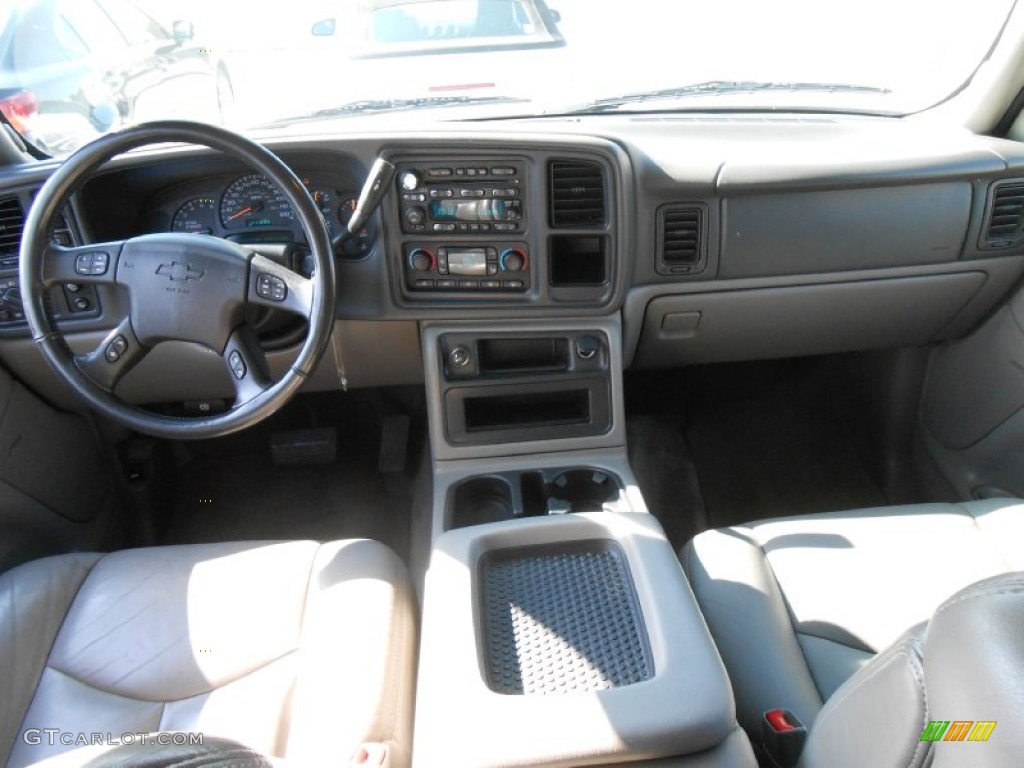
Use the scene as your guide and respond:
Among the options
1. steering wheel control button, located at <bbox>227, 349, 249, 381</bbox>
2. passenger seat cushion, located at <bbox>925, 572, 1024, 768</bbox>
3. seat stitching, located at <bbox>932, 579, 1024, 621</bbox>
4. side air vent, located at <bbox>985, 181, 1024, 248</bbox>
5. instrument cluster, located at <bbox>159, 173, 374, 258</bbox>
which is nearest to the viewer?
passenger seat cushion, located at <bbox>925, 572, 1024, 768</bbox>

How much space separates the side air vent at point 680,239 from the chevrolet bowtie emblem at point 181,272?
3.28 ft

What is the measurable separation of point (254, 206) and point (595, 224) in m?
0.78

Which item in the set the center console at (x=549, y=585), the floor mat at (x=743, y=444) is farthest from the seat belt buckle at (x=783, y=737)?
the floor mat at (x=743, y=444)

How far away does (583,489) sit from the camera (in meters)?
1.84

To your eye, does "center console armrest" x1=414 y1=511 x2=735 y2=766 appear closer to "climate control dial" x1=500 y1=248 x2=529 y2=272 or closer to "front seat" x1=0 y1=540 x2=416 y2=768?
"front seat" x1=0 y1=540 x2=416 y2=768

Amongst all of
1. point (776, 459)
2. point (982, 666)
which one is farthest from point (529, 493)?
point (982, 666)

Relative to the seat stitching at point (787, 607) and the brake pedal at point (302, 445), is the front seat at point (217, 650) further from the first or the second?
the brake pedal at point (302, 445)

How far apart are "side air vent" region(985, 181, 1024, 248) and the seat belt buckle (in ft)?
4.51

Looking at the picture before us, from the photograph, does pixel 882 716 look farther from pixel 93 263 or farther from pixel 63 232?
pixel 63 232

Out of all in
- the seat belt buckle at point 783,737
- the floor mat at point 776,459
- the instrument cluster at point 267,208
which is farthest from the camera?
the floor mat at point 776,459

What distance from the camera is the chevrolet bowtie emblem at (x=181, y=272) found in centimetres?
151

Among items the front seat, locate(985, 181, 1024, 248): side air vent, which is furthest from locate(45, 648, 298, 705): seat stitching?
locate(985, 181, 1024, 248): side air vent

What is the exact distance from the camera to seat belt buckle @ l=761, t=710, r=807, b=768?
1.15 m

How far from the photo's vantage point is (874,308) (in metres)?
2.07
